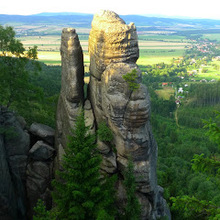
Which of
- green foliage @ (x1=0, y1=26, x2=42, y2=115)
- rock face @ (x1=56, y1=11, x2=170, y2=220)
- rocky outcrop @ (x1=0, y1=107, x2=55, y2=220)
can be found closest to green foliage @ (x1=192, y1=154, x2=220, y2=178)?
rock face @ (x1=56, y1=11, x2=170, y2=220)

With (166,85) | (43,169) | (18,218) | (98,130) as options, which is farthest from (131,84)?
(166,85)

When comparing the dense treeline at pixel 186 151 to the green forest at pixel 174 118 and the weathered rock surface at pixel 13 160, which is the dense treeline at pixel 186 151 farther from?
the weathered rock surface at pixel 13 160

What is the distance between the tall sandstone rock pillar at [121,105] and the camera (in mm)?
16328

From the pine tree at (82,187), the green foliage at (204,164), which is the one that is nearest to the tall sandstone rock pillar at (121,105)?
the pine tree at (82,187)

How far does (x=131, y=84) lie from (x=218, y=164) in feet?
22.7

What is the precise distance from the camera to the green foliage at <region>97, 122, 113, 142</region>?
17.3 metres

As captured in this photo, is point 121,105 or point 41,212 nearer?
point 41,212

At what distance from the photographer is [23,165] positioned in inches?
826

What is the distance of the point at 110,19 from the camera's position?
1741cm

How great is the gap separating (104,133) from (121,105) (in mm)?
2409

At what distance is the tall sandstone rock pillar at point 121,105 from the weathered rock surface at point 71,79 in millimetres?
1269

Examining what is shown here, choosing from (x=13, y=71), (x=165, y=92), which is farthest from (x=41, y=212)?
(x=165, y=92)

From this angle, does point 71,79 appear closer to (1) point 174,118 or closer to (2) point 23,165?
(2) point 23,165

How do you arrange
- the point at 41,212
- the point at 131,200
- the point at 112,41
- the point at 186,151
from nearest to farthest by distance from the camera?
the point at 41,212 → the point at 131,200 → the point at 112,41 → the point at 186,151
